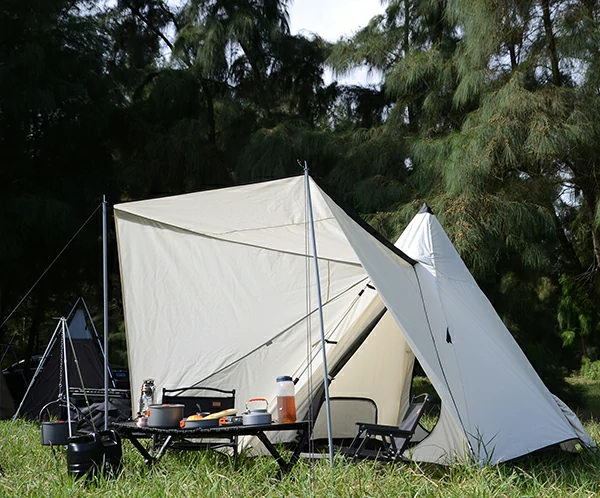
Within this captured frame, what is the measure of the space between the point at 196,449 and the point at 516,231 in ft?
11.0

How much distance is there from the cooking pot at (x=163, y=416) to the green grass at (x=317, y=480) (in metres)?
0.24

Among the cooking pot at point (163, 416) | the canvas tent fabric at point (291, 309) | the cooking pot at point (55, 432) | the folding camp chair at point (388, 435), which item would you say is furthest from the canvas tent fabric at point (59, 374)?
the folding camp chair at point (388, 435)

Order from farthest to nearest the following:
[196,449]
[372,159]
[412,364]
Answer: [372,159], [412,364], [196,449]

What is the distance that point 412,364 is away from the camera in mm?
5777

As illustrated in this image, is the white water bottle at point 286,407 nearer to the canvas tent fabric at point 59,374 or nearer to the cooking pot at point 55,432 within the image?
the cooking pot at point 55,432

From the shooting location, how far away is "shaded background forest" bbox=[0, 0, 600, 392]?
6387mm

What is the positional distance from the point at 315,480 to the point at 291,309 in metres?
1.99

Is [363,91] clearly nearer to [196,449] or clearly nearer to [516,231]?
[516,231]

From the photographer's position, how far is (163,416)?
3.78 meters

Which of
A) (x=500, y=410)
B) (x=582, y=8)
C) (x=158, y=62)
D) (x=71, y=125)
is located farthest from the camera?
(x=158, y=62)

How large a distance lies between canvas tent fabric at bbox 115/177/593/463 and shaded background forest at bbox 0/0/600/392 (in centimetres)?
144

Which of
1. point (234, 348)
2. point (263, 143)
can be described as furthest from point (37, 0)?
point (234, 348)

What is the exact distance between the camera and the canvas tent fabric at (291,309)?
4191 mm

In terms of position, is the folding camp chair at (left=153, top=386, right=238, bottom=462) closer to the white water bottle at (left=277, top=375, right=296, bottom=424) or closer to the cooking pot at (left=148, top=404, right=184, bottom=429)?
the cooking pot at (left=148, top=404, right=184, bottom=429)
